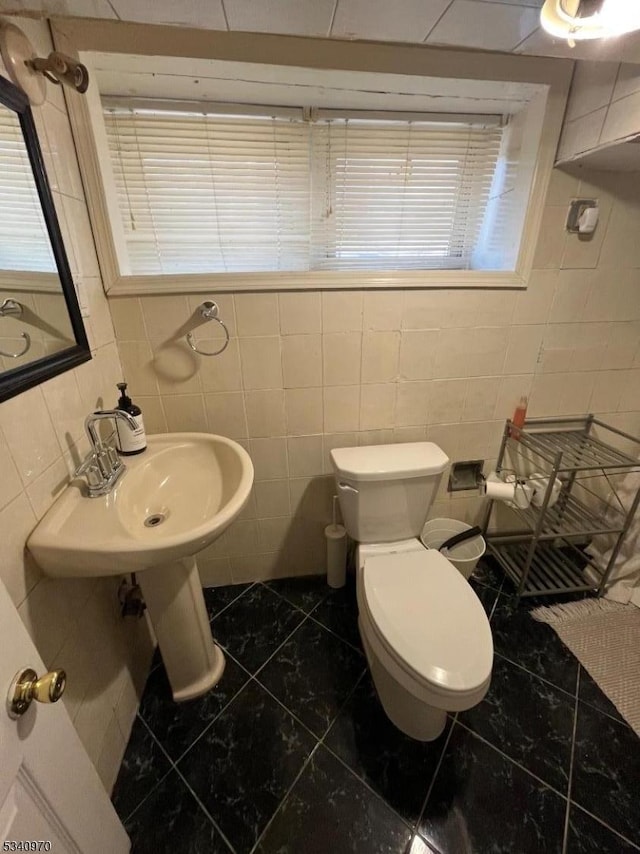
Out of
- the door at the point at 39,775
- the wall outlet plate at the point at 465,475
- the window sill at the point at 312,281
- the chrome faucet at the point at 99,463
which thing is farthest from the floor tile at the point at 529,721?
the window sill at the point at 312,281

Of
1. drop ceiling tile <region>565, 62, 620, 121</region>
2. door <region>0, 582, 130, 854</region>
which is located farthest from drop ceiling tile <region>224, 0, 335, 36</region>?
door <region>0, 582, 130, 854</region>

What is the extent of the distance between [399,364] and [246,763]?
139cm

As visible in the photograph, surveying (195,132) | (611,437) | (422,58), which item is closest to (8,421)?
(195,132)

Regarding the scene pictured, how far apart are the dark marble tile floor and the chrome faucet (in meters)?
0.84

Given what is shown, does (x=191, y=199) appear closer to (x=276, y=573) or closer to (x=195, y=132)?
(x=195, y=132)

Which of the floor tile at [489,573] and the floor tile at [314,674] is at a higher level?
the floor tile at [489,573]

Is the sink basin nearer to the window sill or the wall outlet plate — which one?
the window sill

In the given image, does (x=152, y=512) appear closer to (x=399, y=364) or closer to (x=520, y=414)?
(x=399, y=364)

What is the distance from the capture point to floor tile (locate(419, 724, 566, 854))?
875 millimetres

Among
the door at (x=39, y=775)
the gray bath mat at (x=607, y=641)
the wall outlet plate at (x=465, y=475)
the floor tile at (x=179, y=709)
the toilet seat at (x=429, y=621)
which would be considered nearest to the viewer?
the door at (x=39, y=775)

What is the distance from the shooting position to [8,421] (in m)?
0.68

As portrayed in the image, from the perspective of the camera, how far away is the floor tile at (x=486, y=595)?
149cm

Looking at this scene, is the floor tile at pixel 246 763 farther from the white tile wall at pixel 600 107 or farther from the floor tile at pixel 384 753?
the white tile wall at pixel 600 107

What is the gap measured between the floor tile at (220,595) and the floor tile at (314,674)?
12.9 inches
